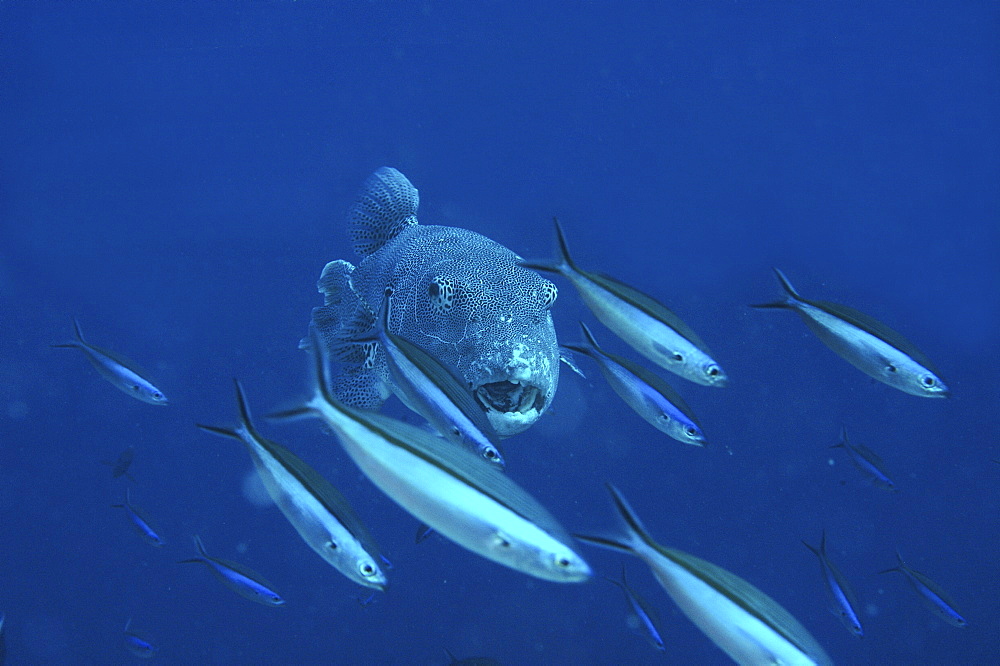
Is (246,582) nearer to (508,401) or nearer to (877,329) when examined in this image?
(508,401)

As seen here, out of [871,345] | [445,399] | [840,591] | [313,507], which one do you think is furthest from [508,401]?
[840,591]

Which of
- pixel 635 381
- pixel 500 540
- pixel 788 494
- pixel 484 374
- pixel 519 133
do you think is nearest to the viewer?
pixel 500 540

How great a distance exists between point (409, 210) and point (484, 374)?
3353 millimetres

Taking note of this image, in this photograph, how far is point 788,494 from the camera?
1238cm

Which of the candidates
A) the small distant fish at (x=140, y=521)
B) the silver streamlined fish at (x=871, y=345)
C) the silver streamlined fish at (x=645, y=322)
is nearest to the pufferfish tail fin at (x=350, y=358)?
the small distant fish at (x=140, y=521)

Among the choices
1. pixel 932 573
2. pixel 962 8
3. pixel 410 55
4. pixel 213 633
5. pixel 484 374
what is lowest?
pixel 213 633

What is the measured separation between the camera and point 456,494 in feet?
5.40

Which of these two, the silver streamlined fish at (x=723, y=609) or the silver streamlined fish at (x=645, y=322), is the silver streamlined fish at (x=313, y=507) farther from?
the silver streamlined fish at (x=645, y=322)

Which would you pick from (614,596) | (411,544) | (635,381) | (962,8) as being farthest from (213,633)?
(962,8)

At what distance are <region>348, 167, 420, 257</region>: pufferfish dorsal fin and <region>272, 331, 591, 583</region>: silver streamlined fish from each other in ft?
16.7

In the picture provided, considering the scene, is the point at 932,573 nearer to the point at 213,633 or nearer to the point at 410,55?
the point at 213,633

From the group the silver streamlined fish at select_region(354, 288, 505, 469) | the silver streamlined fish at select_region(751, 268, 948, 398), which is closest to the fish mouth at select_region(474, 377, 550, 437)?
the silver streamlined fish at select_region(354, 288, 505, 469)

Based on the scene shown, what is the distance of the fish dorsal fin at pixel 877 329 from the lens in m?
2.77

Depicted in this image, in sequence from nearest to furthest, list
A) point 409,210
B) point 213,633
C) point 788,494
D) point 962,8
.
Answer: point 409,210, point 213,633, point 788,494, point 962,8
